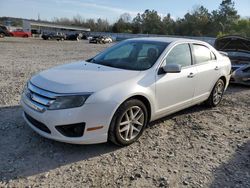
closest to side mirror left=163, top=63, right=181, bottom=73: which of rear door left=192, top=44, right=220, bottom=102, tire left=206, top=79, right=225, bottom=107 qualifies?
rear door left=192, top=44, right=220, bottom=102

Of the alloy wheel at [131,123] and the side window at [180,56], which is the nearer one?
the alloy wheel at [131,123]

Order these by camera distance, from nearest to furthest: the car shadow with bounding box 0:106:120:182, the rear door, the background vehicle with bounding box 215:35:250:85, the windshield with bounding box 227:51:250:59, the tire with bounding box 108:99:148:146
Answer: the car shadow with bounding box 0:106:120:182, the tire with bounding box 108:99:148:146, the rear door, the background vehicle with bounding box 215:35:250:85, the windshield with bounding box 227:51:250:59

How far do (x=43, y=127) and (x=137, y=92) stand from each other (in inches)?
55.3

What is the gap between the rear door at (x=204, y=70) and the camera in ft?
18.0

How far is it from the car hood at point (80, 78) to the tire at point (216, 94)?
2.50 meters

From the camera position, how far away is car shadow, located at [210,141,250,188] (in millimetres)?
3426

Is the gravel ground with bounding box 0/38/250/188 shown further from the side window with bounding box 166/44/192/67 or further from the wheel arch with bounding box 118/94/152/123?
the side window with bounding box 166/44/192/67

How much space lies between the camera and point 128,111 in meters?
4.11

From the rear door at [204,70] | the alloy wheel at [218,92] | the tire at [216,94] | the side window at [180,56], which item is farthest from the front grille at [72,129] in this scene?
the alloy wheel at [218,92]

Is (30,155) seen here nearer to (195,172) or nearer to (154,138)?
(154,138)

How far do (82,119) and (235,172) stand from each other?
210 cm

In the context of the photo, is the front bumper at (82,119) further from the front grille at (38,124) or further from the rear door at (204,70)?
the rear door at (204,70)

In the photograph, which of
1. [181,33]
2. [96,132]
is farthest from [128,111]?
[181,33]

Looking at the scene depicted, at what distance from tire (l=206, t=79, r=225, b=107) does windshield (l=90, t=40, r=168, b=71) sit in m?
1.89
